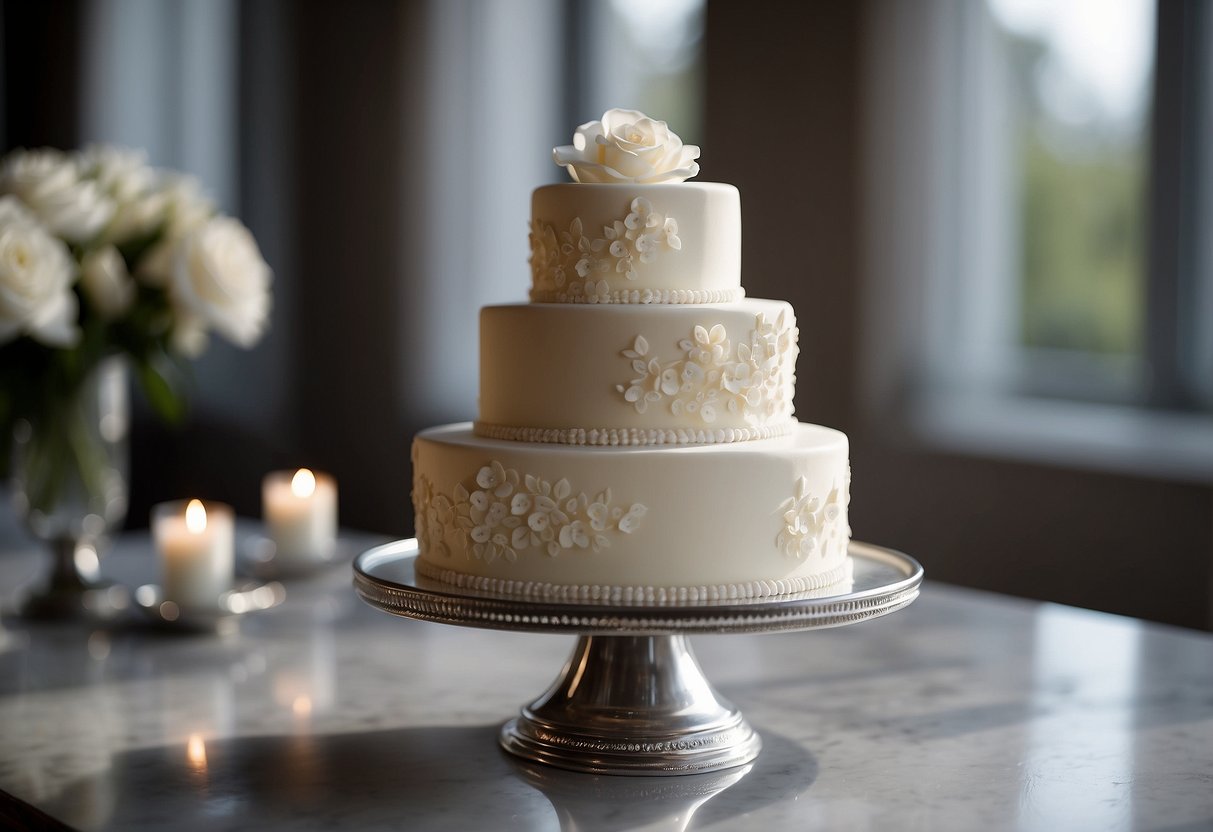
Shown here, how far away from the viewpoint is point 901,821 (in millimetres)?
1300

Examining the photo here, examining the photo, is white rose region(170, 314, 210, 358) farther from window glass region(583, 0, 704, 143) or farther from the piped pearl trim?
window glass region(583, 0, 704, 143)

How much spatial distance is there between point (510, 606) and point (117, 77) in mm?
5679

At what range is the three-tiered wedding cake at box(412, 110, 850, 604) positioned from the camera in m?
1.41

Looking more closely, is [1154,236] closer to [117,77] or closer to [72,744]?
[72,744]

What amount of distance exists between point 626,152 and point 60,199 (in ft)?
3.43

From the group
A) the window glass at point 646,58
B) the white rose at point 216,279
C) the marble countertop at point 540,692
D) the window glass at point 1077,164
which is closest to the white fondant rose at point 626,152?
the marble countertop at point 540,692

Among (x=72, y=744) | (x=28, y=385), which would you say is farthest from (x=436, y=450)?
(x=28, y=385)

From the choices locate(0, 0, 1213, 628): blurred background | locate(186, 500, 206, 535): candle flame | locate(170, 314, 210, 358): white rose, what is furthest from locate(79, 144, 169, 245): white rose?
locate(0, 0, 1213, 628): blurred background

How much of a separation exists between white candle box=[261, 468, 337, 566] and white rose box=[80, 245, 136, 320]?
1.21ft

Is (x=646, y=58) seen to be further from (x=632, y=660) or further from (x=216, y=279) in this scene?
(x=632, y=660)

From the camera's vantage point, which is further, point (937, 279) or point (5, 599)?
point (937, 279)

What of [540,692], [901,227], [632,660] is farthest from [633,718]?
[901,227]

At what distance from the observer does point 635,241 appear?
1.49 meters

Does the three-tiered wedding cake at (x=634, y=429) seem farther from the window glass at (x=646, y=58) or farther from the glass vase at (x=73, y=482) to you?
the window glass at (x=646, y=58)
